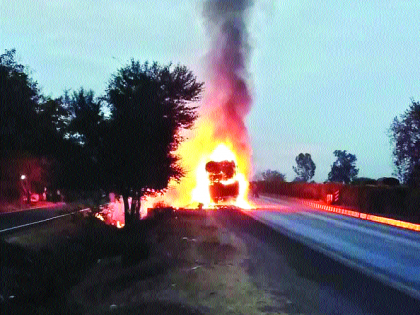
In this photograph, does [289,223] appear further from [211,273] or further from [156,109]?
[211,273]

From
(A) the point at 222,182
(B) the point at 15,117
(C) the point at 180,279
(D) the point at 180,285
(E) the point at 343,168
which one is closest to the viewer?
(D) the point at 180,285

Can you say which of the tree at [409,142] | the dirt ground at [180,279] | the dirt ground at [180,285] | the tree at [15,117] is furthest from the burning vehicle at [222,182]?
the dirt ground at [180,285]

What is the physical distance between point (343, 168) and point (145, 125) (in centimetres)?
9711

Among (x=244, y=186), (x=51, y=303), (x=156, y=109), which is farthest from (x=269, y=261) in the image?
(x=244, y=186)

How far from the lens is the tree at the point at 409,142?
48312 mm

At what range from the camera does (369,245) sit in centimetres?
2311

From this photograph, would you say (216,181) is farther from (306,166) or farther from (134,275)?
(306,166)

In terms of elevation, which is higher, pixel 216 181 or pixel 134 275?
pixel 216 181

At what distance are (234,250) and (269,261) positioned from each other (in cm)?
259

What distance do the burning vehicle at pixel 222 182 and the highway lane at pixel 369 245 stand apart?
29.4 m

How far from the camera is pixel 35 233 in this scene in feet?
89.1

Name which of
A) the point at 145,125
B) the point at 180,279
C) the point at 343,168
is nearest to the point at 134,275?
the point at 180,279

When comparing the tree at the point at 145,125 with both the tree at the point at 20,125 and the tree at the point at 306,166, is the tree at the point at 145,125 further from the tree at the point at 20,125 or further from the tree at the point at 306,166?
the tree at the point at 306,166

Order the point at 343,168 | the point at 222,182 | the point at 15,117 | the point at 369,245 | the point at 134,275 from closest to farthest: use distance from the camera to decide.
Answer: the point at 134,275
the point at 369,245
the point at 15,117
the point at 222,182
the point at 343,168
